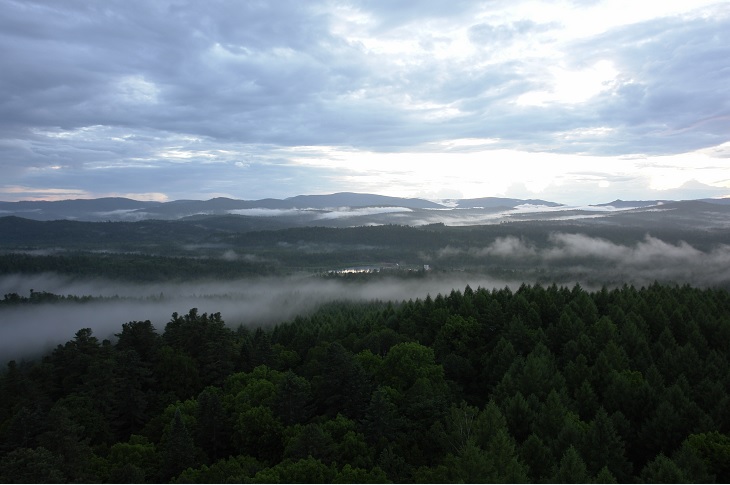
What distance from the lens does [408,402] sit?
176 ft

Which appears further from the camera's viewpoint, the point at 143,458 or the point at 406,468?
the point at 143,458

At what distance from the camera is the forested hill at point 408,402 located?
37781mm

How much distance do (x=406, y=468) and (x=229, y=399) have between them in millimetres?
25145

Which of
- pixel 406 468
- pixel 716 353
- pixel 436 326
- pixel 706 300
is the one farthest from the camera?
→ pixel 706 300

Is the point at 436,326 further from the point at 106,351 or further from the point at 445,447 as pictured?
the point at 106,351

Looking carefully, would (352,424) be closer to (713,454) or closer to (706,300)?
(713,454)

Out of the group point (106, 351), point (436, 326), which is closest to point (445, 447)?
point (436, 326)

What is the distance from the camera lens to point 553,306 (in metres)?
84.5

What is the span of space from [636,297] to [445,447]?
2471 inches

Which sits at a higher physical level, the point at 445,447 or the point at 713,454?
the point at 713,454

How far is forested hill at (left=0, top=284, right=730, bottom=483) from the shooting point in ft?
124

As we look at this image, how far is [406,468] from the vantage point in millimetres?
41969

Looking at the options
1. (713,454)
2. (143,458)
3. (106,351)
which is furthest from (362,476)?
(106,351)

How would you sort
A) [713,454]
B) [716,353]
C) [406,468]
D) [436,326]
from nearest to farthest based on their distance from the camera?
1. [713,454]
2. [406,468]
3. [716,353]
4. [436,326]
